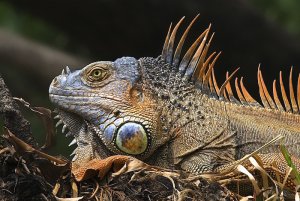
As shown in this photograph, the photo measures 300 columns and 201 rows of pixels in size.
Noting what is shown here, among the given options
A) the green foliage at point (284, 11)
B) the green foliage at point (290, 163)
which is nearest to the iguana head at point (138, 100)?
the green foliage at point (290, 163)

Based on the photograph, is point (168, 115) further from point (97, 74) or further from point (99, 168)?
point (99, 168)

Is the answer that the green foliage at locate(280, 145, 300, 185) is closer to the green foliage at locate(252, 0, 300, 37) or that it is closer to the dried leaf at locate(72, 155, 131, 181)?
the dried leaf at locate(72, 155, 131, 181)

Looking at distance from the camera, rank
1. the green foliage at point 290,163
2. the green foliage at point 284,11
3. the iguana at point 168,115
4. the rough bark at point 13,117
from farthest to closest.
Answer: the green foliage at point 284,11 → the iguana at point 168,115 → the green foliage at point 290,163 → the rough bark at point 13,117

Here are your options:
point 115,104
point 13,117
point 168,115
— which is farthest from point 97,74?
point 13,117

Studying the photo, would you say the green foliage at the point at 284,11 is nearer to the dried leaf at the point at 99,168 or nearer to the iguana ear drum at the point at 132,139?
the iguana ear drum at the point at 132,139

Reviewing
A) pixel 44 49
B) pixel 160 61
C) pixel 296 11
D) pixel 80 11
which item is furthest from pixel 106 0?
pixel 160 61

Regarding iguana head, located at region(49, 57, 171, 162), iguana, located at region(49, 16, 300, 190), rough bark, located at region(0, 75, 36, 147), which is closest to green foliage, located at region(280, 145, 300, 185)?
iguana, located at region(49, 16, 300, 190)

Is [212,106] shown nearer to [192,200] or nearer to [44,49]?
[192,200]
